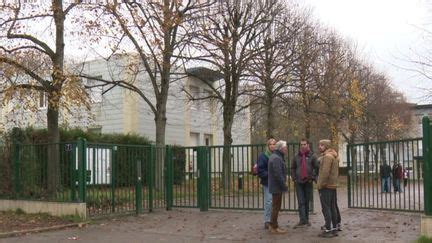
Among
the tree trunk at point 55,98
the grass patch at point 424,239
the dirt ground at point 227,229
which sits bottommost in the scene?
the dirt ground at point 227,229

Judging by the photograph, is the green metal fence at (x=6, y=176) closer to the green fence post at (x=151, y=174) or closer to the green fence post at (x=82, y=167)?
the green fence post at (x=82, y=167)

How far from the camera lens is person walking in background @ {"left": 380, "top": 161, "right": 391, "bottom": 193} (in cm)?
1425

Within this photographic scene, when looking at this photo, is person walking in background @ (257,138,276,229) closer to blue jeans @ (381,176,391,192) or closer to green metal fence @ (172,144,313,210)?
green metal fence @ (172,144,313,210)

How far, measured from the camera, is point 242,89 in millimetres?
28188

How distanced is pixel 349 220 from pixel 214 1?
39.7ft

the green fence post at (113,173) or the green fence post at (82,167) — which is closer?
the green fence post at (82,167)

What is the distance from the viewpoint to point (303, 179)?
493 inches

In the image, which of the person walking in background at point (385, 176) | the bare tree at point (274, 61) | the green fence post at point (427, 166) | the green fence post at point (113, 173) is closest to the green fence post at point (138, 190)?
the green fence post at point (113, 173)

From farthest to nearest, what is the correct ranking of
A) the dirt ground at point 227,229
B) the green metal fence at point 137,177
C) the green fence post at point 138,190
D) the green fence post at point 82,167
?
the green fence post at point 138,190 → the green metal fence at point 137,177 → the green fence post at point 82,167 → the dirt ground at point 227,229

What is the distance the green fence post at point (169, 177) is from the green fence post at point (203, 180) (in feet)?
2.95

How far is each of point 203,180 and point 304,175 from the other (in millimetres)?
4427

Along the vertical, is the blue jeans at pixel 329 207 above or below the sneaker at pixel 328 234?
above

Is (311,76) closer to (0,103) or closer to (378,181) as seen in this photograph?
(378,181)

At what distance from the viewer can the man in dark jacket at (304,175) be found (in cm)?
1255
